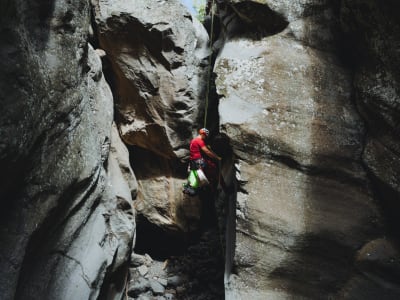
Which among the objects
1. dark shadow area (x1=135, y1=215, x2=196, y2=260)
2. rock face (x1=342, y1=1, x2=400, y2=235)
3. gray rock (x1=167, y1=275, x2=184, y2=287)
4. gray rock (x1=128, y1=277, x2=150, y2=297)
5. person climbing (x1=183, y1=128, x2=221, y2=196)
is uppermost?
rock face (x1=342, y1=1, x2=400, y2=235)

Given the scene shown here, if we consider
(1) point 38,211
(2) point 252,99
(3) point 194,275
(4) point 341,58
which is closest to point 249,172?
(2) point 252,99

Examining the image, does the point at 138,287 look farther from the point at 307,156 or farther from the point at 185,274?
the point at 307,156

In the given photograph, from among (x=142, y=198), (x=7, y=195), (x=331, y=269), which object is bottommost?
(x=142, y=198)

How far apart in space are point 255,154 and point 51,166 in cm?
301

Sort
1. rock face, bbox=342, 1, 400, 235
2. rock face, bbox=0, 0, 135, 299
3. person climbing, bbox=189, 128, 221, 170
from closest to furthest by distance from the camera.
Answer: rock face, bbox=0, 0, 135, 299 → rock face, bbox=342, 1, 400, 235 → person climbing, bbox=189, 128, 221, 170

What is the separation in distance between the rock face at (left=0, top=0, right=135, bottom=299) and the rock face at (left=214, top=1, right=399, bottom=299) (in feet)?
7.35

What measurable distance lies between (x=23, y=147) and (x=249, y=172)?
3.23 m

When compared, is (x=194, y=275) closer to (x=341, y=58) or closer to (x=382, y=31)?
(x=341, y=58)

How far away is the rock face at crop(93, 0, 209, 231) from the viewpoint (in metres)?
7.01

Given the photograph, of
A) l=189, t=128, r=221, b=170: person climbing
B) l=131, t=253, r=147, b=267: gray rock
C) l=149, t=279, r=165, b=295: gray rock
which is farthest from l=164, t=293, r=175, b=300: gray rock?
l=189, t=128, r=221, b=170: person climbing

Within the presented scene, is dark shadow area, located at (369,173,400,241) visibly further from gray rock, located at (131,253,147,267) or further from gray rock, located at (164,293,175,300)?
gray rock, located at (131,253,147,267)

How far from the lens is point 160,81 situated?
7.33m

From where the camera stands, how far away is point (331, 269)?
484 centimetres

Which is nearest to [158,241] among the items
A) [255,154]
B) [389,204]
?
[255,154]
